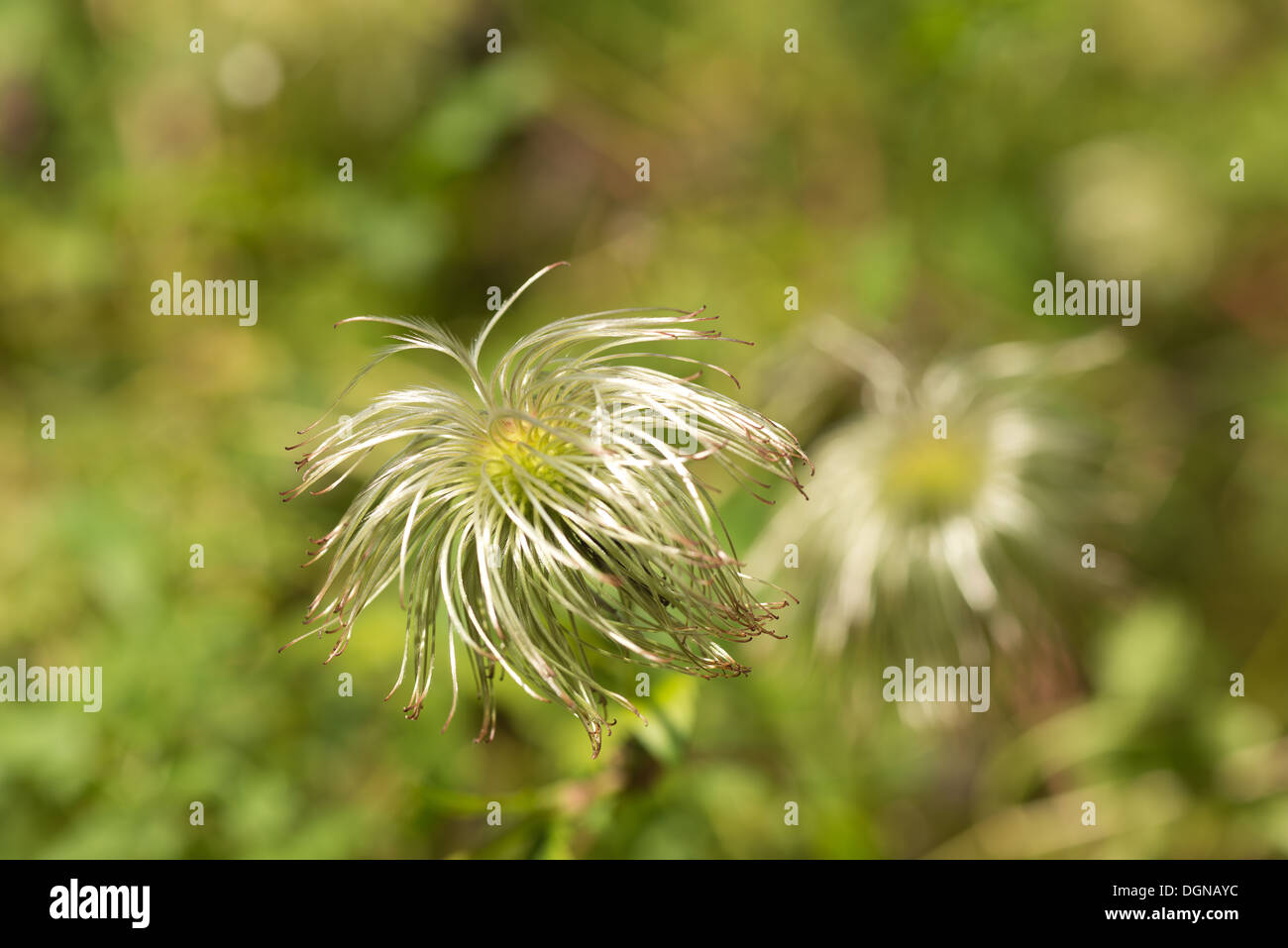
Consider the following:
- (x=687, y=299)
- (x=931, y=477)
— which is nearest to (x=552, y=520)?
(x=931, y=477)

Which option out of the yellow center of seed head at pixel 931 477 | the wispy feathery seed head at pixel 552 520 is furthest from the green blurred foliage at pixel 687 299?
the wispy feathery seed head at pixel 552 520

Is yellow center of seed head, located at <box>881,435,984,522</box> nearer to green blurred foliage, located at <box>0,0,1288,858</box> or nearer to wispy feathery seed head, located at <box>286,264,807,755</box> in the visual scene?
green blurred foliage, located at <box>0,0,1288,858</box>

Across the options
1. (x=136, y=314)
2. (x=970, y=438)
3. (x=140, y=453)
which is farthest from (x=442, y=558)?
(x=136, y=314)

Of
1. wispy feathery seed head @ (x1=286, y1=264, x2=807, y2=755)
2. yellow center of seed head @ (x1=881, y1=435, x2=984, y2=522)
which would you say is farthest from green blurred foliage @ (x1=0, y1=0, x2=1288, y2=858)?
wispy feathery seed head @ (x1=286, y1=264, x2=807, y2=755)

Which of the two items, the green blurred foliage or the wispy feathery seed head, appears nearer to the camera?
the wispy feathery seed head

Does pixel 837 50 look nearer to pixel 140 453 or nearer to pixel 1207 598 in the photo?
pixel 1207 598

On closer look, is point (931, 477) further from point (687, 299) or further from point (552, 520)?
point (552, 520)
